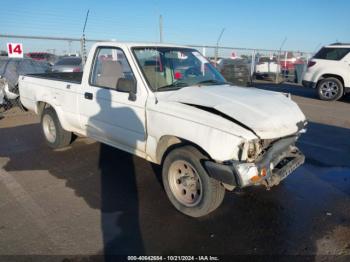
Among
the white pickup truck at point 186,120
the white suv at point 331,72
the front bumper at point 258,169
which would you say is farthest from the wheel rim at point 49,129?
the white suv at point 331,72

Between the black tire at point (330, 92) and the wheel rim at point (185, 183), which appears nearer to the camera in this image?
the wheel rim at point (185, 183)

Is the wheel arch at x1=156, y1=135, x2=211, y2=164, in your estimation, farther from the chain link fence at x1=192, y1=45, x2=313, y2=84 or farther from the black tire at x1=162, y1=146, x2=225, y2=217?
the chain link fence at x1=192, y1=45, x2=313, y2=84

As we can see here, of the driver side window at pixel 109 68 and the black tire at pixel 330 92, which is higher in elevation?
the driver side window at pixel 109 68

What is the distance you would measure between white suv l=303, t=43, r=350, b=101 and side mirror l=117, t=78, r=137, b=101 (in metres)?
10.3

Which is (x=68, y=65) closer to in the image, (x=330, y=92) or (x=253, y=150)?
(x=330, y=92)

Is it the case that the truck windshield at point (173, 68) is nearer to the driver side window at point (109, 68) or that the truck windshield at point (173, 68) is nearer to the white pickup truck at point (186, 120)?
the white pickup truck at point (186, 120)

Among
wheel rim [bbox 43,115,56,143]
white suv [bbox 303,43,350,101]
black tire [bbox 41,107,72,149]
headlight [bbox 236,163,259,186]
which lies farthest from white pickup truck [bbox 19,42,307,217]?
white suv [bbox 303,43,350,101]

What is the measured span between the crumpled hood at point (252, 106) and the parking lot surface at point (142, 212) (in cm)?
105

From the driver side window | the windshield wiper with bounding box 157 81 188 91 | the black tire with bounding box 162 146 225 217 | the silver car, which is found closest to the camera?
the black tire with bounding box 162 146 225 217

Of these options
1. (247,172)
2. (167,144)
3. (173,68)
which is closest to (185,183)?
(167,144)

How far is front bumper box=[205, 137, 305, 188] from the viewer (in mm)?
3207

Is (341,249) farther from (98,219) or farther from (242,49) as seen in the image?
(242,49)

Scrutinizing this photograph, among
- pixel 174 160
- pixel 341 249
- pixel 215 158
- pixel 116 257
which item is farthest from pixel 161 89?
pixel 341 249

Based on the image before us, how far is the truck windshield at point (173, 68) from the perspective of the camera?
4.33m
